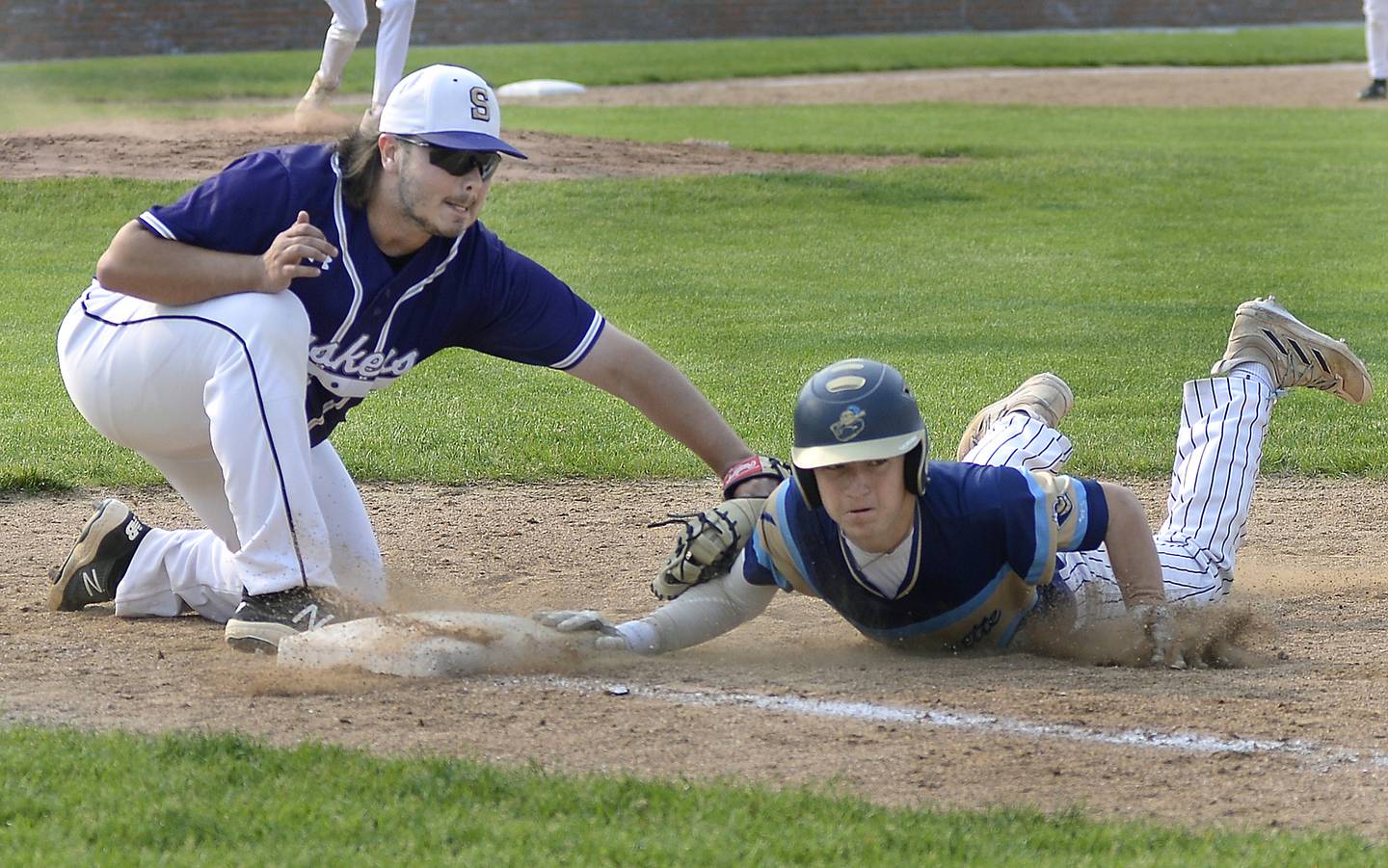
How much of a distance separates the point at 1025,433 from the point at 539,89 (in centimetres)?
1756

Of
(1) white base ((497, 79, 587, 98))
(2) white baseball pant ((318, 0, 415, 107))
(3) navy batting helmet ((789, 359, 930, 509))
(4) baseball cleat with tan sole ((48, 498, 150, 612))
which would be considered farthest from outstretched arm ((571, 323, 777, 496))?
(1) white base ((497, 79, 587, 98))

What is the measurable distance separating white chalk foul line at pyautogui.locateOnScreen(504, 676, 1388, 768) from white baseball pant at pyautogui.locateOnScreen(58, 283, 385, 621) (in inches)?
26.3

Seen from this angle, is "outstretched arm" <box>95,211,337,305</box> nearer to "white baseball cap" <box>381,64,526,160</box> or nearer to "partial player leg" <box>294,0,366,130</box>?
"white baseball cap" <box>381,64,526,160</box>

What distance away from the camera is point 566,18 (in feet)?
98.0

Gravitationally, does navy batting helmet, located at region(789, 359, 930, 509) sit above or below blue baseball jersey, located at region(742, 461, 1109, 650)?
above

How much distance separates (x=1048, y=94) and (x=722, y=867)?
2134 cm

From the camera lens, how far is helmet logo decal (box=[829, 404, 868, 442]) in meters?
3.41

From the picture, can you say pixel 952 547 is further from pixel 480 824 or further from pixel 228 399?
pixel 228 399

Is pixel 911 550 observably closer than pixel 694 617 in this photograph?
Yes

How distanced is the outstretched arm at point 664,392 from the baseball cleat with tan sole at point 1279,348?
64.0 inches

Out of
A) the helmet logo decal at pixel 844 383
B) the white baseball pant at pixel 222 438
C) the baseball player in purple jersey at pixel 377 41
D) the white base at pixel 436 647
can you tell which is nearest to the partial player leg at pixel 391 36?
the baseball player in purple jersey at pixel 377 41

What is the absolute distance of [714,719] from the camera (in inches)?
129

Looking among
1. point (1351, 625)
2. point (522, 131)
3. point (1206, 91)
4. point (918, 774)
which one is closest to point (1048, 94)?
point (1206, 91)

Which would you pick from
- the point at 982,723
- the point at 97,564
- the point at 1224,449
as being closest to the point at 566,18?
the point at 1224,449
